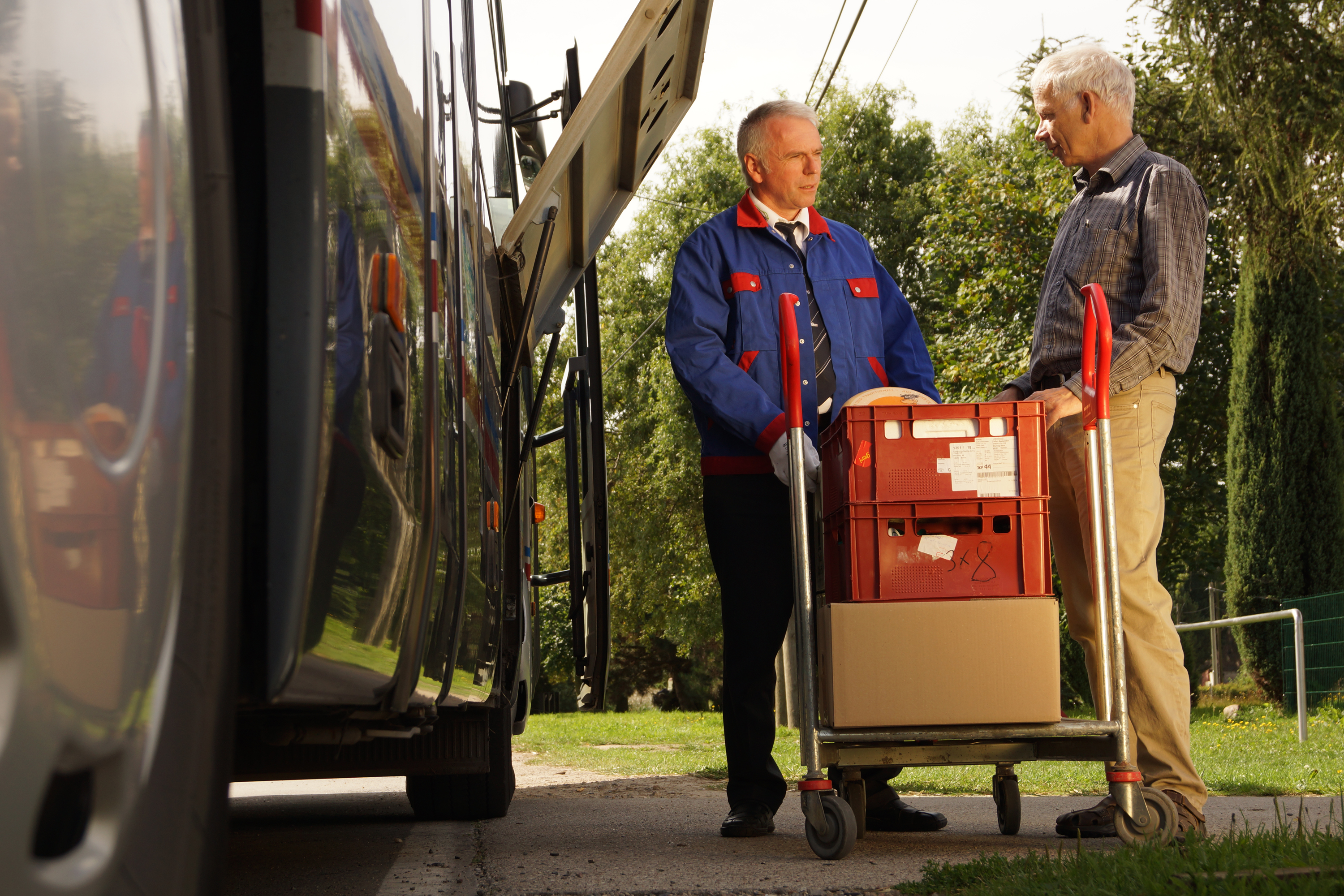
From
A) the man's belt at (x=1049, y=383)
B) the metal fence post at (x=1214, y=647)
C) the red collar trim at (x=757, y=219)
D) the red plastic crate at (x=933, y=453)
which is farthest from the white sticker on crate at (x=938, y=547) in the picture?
the metal fence post at (x=1214, y=647)

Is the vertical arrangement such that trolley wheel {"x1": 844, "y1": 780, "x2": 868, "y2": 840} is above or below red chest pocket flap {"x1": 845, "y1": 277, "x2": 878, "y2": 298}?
below

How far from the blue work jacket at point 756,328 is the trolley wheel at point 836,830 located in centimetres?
110

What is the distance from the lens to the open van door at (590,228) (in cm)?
379

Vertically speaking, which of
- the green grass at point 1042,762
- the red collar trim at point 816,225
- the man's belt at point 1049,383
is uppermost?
the red collar trim at point 816,225

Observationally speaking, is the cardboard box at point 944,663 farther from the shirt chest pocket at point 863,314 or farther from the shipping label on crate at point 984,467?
the shirt chest pocket at point 863,314

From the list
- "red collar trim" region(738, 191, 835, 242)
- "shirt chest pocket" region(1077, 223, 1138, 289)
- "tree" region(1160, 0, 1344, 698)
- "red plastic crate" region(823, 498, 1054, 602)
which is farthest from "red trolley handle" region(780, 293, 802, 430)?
"tree" region(1160, 0, 1344, 698)

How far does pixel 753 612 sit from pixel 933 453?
3.14 ft

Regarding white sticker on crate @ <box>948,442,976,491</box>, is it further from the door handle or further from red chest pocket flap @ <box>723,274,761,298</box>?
the door handle

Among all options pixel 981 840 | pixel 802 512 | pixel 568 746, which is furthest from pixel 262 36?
pixel 568 746

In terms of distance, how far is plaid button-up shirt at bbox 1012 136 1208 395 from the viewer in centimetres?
363

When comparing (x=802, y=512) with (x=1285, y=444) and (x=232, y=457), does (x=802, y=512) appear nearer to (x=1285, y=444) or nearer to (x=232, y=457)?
(x=232, y=457)

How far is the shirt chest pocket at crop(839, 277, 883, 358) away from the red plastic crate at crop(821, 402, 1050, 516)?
95 centimetres

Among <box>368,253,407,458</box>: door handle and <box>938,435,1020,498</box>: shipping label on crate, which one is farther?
<box>938,435,1020,498</box>: shipping label on crate

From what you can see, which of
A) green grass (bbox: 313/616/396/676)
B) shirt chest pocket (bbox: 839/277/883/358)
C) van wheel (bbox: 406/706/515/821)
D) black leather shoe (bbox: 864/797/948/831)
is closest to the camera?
green grass (bbox: 313/616/396/676)
